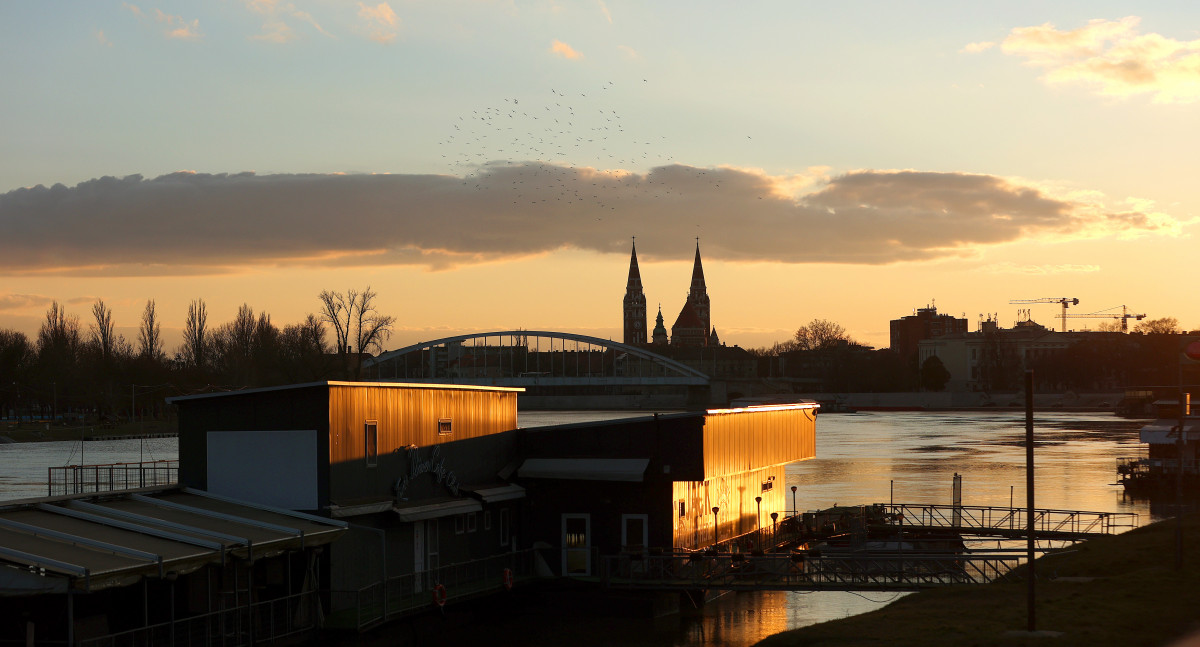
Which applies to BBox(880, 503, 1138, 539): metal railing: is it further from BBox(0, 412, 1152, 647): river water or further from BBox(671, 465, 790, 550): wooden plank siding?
BBox(0, 412, 1152, 647): river water

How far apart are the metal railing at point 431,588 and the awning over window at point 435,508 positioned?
61.6 inches

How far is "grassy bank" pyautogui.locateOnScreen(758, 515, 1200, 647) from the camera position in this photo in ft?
83.6

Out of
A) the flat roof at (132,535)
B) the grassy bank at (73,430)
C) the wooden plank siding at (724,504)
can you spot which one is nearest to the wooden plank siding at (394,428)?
the flat roof at (132,535)

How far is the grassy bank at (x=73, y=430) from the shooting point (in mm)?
153750

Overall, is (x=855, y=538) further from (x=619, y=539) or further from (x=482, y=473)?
(x=482, y=473)

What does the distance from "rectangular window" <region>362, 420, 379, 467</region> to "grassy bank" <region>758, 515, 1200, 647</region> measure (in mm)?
12119

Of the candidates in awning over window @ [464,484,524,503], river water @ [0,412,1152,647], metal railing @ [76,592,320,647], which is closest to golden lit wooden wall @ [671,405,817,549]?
river water @ [0,412,1152,647]

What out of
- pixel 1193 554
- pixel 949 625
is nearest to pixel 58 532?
pixel 949 625

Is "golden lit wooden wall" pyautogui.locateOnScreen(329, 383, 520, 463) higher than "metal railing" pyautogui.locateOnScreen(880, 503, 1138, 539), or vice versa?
"golden lit wooden wall" pyautogui.locateOnScreen(329, 383, 520, 463)

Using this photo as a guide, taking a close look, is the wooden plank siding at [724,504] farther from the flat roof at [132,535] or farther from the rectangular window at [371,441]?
the flat roof at [132,535]

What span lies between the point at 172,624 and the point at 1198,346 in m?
31.3

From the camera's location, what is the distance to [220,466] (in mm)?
32938

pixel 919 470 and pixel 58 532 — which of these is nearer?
pixel 58 532

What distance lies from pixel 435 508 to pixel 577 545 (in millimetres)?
5962
